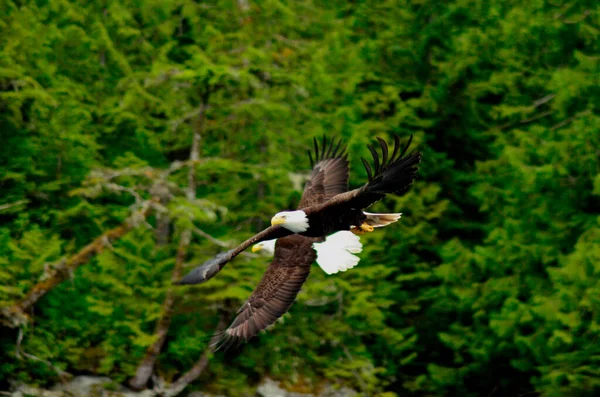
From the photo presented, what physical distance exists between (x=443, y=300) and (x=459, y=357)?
4.02 ft

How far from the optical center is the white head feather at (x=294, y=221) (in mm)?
7418

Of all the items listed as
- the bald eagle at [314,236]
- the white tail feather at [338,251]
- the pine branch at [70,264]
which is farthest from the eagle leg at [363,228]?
the pine branch at [70,264]

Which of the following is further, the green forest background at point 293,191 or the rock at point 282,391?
the rock at point 282,391

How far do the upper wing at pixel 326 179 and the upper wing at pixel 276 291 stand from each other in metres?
0.47

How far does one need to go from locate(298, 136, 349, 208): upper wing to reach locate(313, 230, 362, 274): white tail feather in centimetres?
51

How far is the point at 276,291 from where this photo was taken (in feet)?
27.8

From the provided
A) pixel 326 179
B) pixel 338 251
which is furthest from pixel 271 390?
pixel 338 251

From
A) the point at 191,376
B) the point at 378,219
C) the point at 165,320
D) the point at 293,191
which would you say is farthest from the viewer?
the point at 293,191

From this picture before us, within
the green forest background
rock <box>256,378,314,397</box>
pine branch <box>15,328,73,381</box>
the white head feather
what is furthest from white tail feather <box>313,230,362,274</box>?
rock <box>256,378,314,397</box>

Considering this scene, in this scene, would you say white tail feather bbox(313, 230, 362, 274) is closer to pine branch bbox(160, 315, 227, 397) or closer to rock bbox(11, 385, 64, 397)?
pine branch bbox(160, 315, 227, 397)

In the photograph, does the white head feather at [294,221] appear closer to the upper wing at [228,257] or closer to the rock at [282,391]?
the upper wing at [228,257]

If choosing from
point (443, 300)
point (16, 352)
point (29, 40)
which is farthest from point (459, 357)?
point (29, 40)

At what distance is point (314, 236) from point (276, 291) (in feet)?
3.11

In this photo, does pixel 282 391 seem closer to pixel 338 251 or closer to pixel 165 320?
pixel 165 320
